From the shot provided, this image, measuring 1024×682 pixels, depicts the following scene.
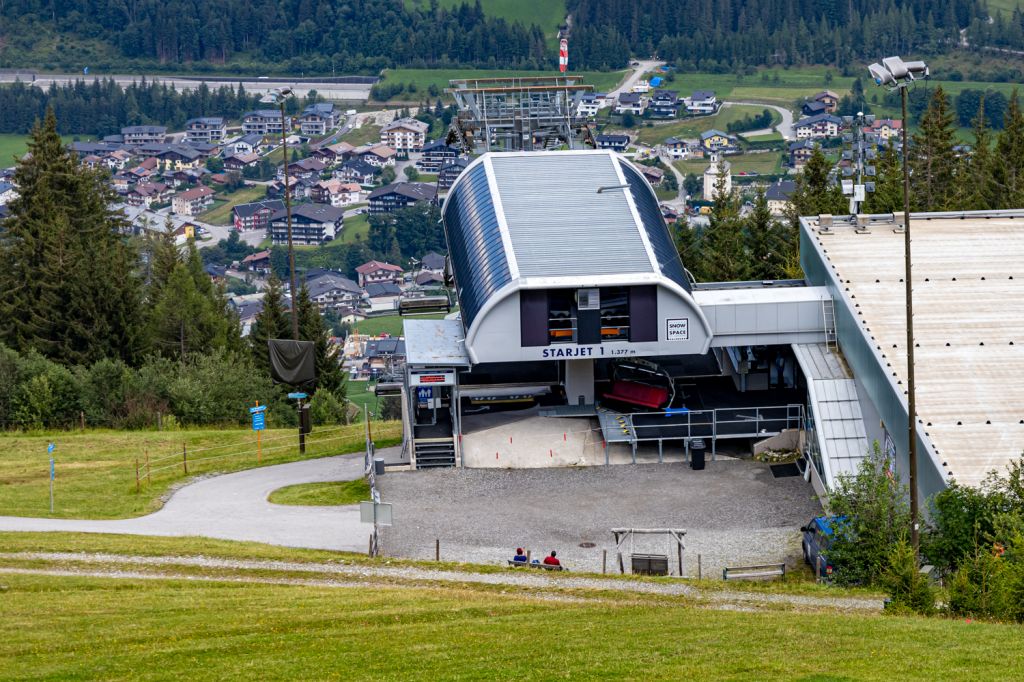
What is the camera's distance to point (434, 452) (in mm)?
51375

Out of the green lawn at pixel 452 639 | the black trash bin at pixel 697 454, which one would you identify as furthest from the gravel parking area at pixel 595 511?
the green lawn at pixel 452 639

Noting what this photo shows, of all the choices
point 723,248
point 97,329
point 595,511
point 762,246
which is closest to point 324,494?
point 595,511

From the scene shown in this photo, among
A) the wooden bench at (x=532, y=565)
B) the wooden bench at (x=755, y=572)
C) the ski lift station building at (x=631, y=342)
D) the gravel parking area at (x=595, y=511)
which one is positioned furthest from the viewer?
the ski lift station building at (x=631, y=342)

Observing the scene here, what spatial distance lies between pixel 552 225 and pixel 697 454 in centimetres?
955

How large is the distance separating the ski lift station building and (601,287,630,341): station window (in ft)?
0.15

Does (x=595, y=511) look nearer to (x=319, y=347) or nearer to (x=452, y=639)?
(x=452, y=639)

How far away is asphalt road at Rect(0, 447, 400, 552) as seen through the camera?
43906mm

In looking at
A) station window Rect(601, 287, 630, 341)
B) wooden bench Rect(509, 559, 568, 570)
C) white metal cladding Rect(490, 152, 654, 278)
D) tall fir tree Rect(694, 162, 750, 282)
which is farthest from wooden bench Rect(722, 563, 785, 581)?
tall fir tree Rect(694, 162, 750, 282)

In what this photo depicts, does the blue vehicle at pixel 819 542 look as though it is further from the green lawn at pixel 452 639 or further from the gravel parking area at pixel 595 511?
the green lawn at pixel 452 639

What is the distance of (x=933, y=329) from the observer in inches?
1948

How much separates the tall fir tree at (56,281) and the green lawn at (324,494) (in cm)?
2695

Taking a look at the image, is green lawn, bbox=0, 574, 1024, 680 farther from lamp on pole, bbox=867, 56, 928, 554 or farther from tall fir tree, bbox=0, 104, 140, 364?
tall fir tree, bbox=0, 104, 140, 364

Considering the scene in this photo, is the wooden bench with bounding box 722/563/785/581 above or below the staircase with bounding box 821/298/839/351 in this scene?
below

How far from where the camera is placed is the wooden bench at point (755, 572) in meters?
40.0
